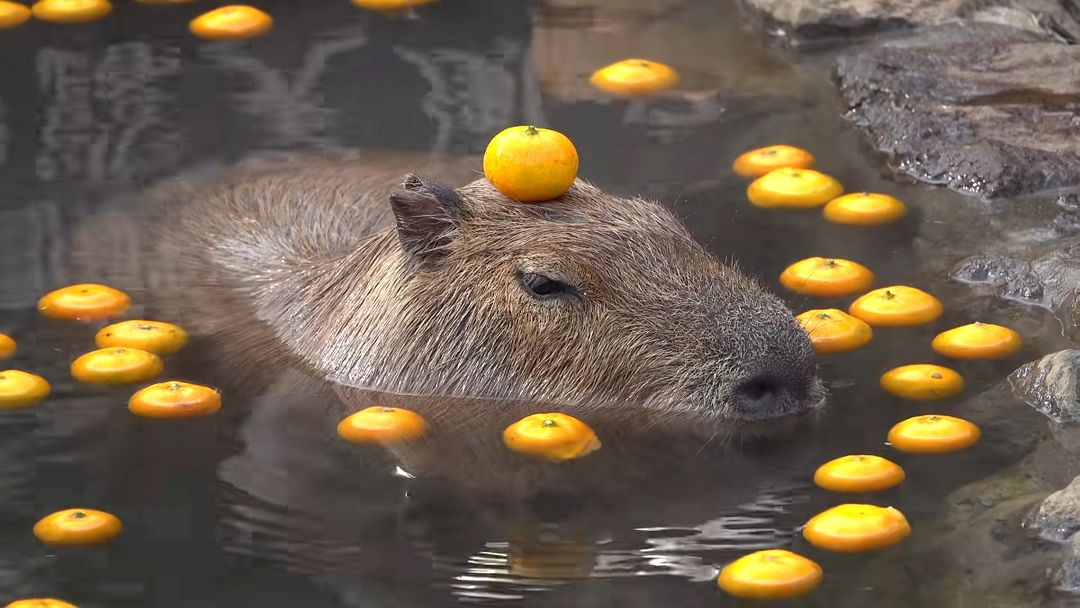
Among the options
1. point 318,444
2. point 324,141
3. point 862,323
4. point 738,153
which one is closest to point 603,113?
point 738,153

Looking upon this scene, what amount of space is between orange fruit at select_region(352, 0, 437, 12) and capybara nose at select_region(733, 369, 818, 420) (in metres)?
4.74

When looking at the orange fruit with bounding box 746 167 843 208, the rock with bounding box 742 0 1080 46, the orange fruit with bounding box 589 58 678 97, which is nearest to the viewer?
the orange fruit with bounding box 746 167 843 208

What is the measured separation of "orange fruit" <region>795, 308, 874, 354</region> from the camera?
663 cm

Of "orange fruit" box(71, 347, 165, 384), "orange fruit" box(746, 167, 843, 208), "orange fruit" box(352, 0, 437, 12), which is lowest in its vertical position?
"orange fruit" box(71, 347, 165, 384)

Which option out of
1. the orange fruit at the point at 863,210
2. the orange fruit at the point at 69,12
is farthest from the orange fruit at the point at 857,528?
the orange fruit at the point at 69,12

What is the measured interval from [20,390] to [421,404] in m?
1.43

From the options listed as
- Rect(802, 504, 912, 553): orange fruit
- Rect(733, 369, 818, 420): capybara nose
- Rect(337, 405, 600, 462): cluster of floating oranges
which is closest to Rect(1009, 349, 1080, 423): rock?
Rect(733, 369, 818, 420): capybara nose

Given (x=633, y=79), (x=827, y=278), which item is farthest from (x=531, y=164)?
(x=633, y=79)

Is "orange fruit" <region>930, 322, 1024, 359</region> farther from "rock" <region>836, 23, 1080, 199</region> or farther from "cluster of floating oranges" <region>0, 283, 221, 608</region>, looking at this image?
"cluster of floating oranges" <region>0, 283, 221, 608</region>

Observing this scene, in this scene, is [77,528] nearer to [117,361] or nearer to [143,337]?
[117,361]

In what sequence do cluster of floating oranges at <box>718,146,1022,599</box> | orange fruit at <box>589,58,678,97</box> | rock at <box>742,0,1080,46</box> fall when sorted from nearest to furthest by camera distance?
cluster of floating oranges at <box>718,146,1022,599</box> → orange fruit at <box>589,58,678,97</box> → rock at <box>742,0,1080,46</box>

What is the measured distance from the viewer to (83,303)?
714cm

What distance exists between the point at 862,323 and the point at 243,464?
237cm

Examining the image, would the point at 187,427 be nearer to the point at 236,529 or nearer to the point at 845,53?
the point at 236,529
